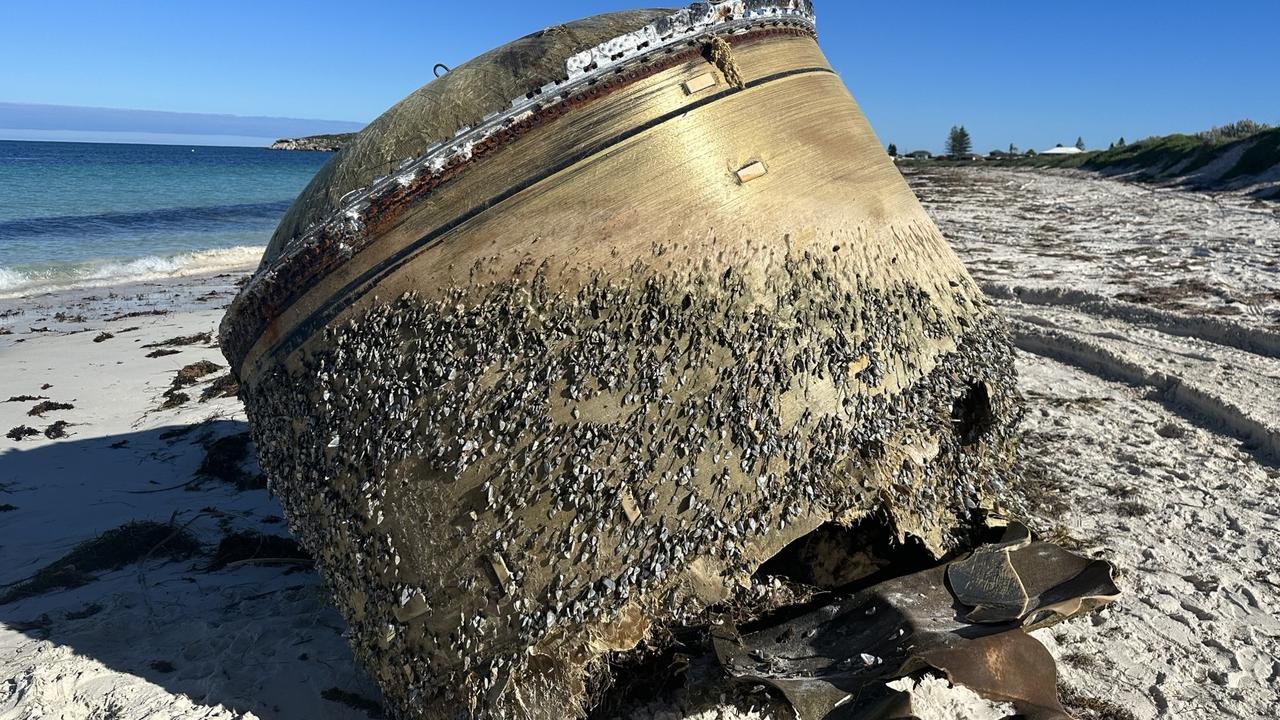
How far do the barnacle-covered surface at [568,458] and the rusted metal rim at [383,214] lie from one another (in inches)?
6.9

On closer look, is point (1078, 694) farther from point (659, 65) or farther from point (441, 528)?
point (659, 65)

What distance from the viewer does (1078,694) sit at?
9.43ft

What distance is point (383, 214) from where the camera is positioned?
2.55m

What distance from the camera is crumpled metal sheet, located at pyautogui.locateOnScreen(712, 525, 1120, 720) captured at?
2.22 m

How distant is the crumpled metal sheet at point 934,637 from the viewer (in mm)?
2217

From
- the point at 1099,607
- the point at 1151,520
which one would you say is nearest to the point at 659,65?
the point at 1099,607

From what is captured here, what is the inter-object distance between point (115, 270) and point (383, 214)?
1741 centimetres

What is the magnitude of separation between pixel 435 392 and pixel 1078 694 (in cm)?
235

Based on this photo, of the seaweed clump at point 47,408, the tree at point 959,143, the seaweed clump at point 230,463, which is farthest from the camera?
the tree at point 959,143

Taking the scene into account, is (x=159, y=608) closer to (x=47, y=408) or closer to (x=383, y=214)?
(x=383, y=214)

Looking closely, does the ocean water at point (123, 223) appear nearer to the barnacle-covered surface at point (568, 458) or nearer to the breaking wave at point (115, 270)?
the breaking wave at point (115, 270)

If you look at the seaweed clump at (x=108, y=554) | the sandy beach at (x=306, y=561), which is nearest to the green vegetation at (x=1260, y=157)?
the sandy beach at (x=306, y=561)

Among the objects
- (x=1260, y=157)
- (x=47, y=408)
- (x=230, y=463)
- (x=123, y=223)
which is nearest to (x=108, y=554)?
(x=230, y=463)

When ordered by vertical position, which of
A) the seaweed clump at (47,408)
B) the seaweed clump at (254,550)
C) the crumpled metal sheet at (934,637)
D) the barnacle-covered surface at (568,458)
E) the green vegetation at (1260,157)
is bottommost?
the seaweed clump at (47,408)
